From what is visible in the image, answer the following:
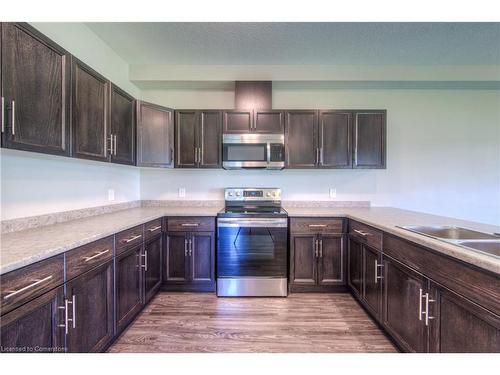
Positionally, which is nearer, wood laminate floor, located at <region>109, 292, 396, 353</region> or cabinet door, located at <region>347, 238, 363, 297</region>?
wood laminate floor, located at <region>109, 292, 396, 353</region>

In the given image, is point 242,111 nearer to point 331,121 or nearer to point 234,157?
point 234,157

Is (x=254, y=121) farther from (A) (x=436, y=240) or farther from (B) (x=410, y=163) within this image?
(B) (x=410, y=163)

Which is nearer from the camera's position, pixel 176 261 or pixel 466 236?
pixel 466 236

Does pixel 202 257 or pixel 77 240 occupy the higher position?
pixel 77 240

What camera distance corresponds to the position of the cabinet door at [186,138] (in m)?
2.84

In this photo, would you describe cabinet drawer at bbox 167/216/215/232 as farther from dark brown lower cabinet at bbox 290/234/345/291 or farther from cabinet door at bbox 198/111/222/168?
dark brown lower cabinet at bbox 290/234/345/291

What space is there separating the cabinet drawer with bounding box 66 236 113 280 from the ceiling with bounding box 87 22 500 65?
1.97 meters

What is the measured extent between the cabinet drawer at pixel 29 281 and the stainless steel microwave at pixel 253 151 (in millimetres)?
1888

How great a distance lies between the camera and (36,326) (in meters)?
1.08

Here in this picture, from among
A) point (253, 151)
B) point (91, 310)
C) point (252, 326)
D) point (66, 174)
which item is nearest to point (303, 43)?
point (253, 151)

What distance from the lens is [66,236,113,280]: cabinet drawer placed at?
128 centimetres

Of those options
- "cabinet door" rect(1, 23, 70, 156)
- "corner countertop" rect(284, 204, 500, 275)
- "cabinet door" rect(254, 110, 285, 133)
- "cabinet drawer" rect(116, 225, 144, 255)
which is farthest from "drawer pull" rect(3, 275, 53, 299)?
"cabinet door" rect(254, 110, 285, 133)

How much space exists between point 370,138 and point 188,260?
8.57 feet
